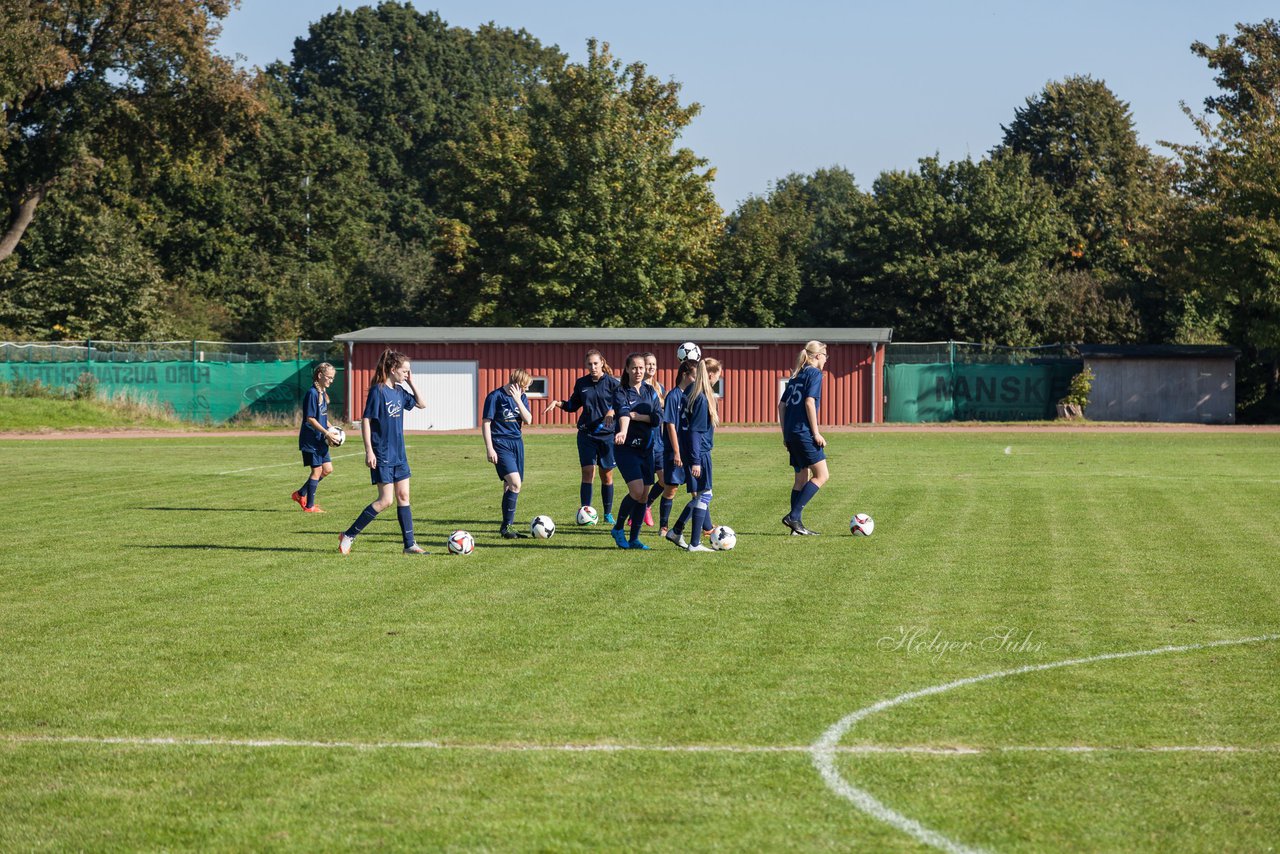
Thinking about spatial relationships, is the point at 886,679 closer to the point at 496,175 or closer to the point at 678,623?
the point at 678,623

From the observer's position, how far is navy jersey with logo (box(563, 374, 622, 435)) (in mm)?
15570

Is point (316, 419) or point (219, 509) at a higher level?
point (316, 419)

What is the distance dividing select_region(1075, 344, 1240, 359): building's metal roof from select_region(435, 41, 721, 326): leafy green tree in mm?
16917

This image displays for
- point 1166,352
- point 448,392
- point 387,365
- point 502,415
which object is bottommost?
point 502,415

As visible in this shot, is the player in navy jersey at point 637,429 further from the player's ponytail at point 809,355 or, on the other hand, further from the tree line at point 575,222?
the tree line at point 575,222

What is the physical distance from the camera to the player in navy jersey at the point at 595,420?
15516 mm

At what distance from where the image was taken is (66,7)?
4709 cm

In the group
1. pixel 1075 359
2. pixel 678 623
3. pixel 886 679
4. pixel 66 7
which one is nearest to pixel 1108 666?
pixel 886 679

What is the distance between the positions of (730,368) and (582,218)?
38.3ft

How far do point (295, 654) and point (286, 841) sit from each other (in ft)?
11.5

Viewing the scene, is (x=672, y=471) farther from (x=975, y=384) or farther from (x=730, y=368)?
(x=975, y=384)

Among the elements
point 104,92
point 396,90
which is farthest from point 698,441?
point 396,90

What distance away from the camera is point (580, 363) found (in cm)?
4719

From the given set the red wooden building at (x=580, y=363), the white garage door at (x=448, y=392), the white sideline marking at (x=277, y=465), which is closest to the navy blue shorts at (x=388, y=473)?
the white sideline marking at (x=277, y=465)
